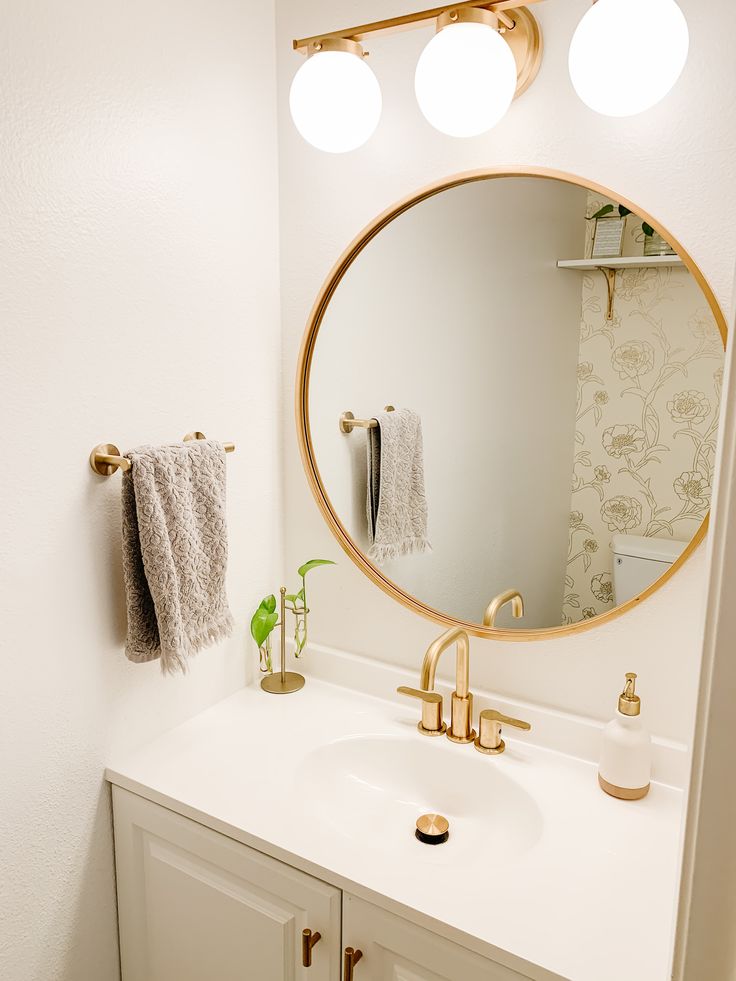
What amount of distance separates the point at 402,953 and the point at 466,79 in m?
1.21

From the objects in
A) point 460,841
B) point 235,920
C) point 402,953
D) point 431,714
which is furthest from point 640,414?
point 235,920

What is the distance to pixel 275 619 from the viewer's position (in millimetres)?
1478

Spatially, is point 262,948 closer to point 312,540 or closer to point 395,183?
point 312,540

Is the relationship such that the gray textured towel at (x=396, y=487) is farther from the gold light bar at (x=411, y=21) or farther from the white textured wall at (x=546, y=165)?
the gold light bar at (x=411, y=21)

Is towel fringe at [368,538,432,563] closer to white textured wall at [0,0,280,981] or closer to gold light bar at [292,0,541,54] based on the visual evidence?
white textured wall at [0,0,280,981]

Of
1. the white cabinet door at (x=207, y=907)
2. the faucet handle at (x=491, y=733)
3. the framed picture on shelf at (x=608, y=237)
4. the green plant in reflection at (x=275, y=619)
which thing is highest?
the framed picture on shelf at (x=608, y=237)

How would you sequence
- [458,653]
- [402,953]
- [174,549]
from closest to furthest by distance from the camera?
[402,953]
[174,549]
[458,653]

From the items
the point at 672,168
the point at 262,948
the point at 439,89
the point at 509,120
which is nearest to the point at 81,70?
the point at 439,89

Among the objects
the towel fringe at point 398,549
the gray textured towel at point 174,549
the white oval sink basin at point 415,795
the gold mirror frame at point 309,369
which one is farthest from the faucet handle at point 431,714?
the gray textured towel at point 174,549

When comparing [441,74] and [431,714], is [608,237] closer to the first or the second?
[441,74]

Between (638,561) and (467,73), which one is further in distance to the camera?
(638,561)

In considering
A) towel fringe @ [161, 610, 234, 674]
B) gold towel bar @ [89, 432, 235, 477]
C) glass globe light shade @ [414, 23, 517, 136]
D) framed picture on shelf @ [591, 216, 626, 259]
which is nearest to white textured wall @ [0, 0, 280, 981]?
gold towel bar @ [89, 432, 235, 477]

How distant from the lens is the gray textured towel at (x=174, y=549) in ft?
3.64

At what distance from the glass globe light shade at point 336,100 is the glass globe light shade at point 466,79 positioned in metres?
0.10
